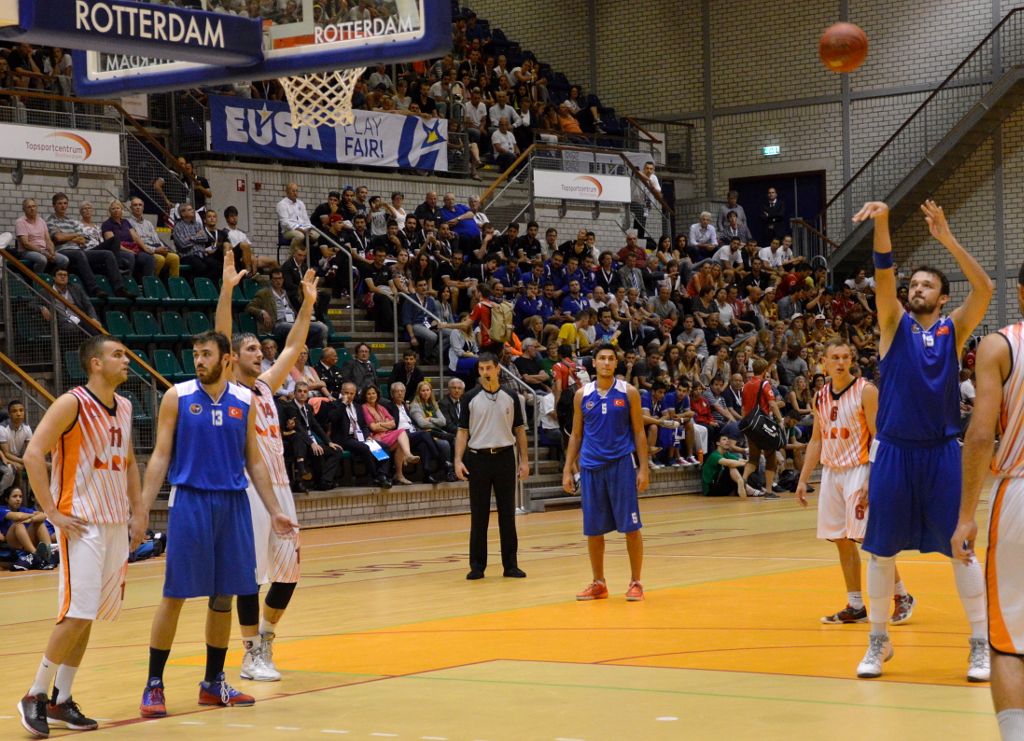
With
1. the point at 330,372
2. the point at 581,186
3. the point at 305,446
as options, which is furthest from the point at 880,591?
the point at 581,186

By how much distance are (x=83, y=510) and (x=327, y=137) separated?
17206mm

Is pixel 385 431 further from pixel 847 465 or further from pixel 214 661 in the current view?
pixel 214 661

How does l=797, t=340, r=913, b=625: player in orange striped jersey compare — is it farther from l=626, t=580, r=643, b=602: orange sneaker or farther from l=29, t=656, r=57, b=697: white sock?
l=29, t=656, r=57, b=697: white sock

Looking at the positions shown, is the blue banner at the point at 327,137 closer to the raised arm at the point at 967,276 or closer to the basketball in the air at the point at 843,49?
the basketball in the air at the point at 843,49

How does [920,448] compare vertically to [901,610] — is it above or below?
above

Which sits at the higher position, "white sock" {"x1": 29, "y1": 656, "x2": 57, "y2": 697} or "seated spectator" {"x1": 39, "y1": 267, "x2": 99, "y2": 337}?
"seated spectator" {"x1": 39, "y1": 267, "x2": 99, "y2": 337}

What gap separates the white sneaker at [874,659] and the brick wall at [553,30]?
27.9 meters

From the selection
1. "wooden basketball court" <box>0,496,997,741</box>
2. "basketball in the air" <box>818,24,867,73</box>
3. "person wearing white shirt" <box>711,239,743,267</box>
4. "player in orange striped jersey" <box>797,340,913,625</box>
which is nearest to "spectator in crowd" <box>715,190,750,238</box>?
"person wearing white shirt" <box>711,239,743,267</box>

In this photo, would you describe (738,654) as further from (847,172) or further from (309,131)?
(847,172)

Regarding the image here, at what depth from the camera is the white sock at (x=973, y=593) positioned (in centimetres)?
732

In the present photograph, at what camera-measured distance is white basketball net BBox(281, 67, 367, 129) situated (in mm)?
9516

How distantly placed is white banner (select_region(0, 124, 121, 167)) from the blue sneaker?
13347 mm

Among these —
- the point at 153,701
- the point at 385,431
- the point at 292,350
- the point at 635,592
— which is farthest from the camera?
the point at 385,431

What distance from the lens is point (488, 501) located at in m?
13.0
